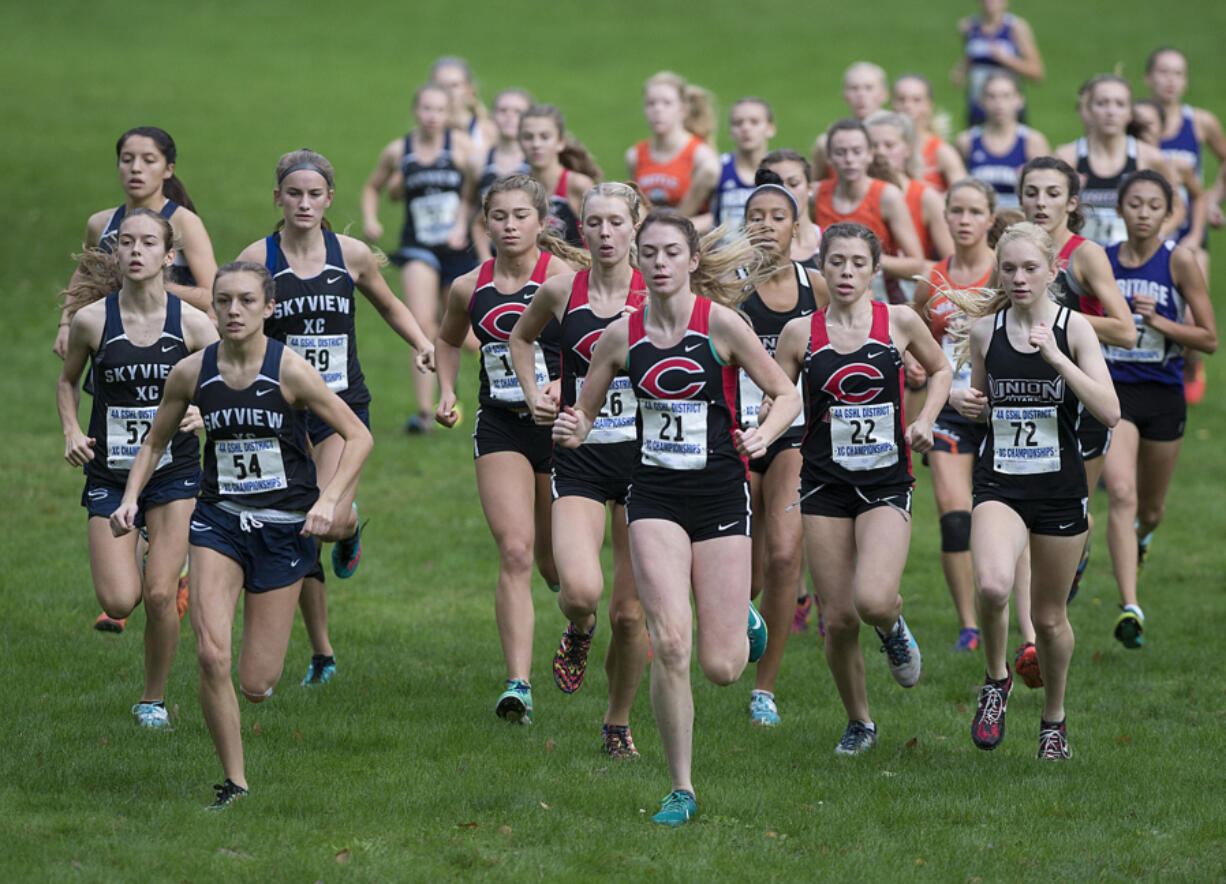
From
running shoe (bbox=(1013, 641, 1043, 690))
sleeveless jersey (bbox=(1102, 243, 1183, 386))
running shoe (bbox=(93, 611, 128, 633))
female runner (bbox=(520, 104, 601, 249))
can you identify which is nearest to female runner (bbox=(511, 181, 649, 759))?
running shoe (bbox=(1013, 641, 1043, 690))

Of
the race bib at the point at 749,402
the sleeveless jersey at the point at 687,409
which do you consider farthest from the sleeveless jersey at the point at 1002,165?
the sleeveless jersey at the point at 687,409

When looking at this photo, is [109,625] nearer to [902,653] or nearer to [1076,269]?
[902,653]

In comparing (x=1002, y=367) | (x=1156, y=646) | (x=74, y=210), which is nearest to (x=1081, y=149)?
(x=1156, y=646)

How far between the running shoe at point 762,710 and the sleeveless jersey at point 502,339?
6.00ft

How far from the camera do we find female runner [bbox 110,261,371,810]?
21.6ft

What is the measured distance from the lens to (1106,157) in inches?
443

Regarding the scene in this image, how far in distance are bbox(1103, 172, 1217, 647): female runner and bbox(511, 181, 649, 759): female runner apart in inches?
130

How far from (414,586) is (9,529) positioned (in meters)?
2.98

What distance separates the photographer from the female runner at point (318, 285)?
8.20m

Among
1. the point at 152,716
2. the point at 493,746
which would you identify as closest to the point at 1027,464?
the point at 493,746

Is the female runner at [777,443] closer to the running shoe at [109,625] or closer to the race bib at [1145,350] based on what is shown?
the race bib at [1145,350]

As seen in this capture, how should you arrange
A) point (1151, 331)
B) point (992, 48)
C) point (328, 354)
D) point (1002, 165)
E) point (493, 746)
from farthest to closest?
point (992, 48) < point (1002, 165) < point (1151, 331) < point (328, 354) < point (493, 746)

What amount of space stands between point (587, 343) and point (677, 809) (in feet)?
6.82

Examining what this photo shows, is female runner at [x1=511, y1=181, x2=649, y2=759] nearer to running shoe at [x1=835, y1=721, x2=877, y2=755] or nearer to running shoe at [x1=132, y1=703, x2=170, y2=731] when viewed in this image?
running shoe at [x1=835, y1=721, x2=877, y2=755]
